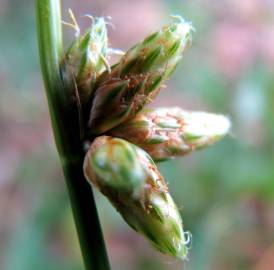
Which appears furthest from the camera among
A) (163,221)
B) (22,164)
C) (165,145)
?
(22,164)

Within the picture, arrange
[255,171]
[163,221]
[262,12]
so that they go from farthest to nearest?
[262,12], [255,171], [163,221]

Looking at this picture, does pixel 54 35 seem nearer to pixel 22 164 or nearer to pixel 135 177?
pixel 135 177

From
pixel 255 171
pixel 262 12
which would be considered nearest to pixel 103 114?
pixel 255 171

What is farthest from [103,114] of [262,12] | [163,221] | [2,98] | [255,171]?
[262,12]


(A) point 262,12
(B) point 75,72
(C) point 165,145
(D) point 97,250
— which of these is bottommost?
(D) point 97,250

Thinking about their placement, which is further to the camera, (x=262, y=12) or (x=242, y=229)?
(x=262, y=12)

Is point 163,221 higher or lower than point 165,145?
lower
